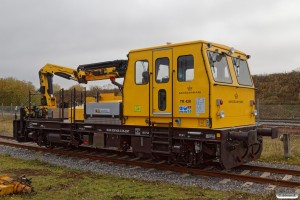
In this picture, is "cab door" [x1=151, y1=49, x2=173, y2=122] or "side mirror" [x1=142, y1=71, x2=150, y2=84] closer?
"cab door" [x1=151, y1=49, x2=173, y2=122]

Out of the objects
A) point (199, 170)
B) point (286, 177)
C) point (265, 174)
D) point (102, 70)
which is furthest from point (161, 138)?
point (102, 70)

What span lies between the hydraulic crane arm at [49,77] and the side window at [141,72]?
4.88m

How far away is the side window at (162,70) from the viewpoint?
371 inches

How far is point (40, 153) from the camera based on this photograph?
12.9m

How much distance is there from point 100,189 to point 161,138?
9.07 feet

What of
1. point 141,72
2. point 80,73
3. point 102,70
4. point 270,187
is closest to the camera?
point 270,187

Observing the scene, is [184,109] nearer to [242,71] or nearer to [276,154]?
[242,71]

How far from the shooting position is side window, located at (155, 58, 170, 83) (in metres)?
9.43

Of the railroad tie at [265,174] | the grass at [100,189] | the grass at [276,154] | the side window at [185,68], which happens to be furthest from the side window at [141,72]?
the grass at [276,154]

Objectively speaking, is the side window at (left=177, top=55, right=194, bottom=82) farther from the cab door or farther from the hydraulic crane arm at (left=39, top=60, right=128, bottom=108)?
the hydraulic crane arm at (left=39, top=60, right=128, bottom=108)

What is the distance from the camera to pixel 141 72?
32.7 ft

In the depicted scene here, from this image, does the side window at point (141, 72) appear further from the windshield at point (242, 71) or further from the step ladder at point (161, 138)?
the windshield at point (242, 71)

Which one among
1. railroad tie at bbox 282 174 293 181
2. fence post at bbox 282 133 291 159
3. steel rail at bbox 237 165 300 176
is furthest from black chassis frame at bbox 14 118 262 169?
fence post at bbox 282 133 291 159

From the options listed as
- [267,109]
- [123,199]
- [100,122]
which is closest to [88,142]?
[100,122]
